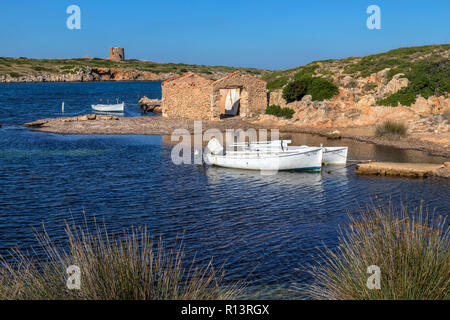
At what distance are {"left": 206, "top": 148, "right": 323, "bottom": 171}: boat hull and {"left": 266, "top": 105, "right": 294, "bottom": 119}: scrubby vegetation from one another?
1950cm

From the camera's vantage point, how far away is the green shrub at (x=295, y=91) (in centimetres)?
4541

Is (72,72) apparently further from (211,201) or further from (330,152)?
(211,201)

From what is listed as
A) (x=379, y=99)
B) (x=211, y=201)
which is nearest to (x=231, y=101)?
(x=379, y=99)

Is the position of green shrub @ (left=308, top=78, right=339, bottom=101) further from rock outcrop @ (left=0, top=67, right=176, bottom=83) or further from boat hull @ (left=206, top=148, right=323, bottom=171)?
rock outcrop @ (left=0, top=67, right=176, bottom=83)

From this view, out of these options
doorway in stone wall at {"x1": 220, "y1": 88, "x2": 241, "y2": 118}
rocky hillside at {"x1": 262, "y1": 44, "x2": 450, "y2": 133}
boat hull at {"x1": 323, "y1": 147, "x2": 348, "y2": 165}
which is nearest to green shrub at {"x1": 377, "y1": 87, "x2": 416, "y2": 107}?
rocky hillside at {"x1": 262, "y1": 44, "x2": 450, "y2": 133}

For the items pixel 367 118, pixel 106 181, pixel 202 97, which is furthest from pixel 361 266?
pixel 202 97

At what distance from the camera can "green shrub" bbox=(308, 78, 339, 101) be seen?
4384 centimetres

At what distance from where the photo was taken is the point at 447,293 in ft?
22.6

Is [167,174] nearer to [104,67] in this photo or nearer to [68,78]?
[68,78]

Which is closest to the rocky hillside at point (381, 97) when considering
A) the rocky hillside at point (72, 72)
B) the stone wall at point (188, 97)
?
the stone wall at point (188, 97)

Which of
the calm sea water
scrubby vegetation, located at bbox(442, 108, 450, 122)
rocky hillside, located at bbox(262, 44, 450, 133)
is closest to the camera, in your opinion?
the calm sea water

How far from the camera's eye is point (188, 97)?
4628 cm
